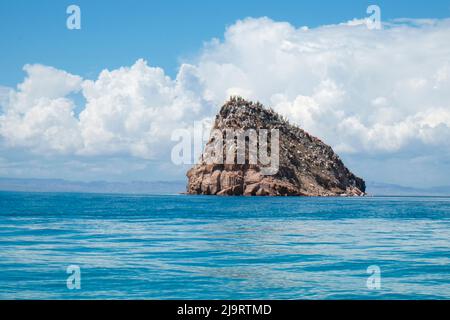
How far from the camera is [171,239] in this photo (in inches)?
2120

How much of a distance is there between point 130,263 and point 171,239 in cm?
1799

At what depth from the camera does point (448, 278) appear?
30.6 meters

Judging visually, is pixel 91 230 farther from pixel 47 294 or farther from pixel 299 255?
pixel 47 294

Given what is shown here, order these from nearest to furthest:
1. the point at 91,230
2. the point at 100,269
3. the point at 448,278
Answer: the point at 448,278
the point at 100,269
the point at 91,230

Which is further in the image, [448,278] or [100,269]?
[100,269]

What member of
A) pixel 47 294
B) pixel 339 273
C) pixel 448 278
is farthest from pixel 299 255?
pixel 47 294
